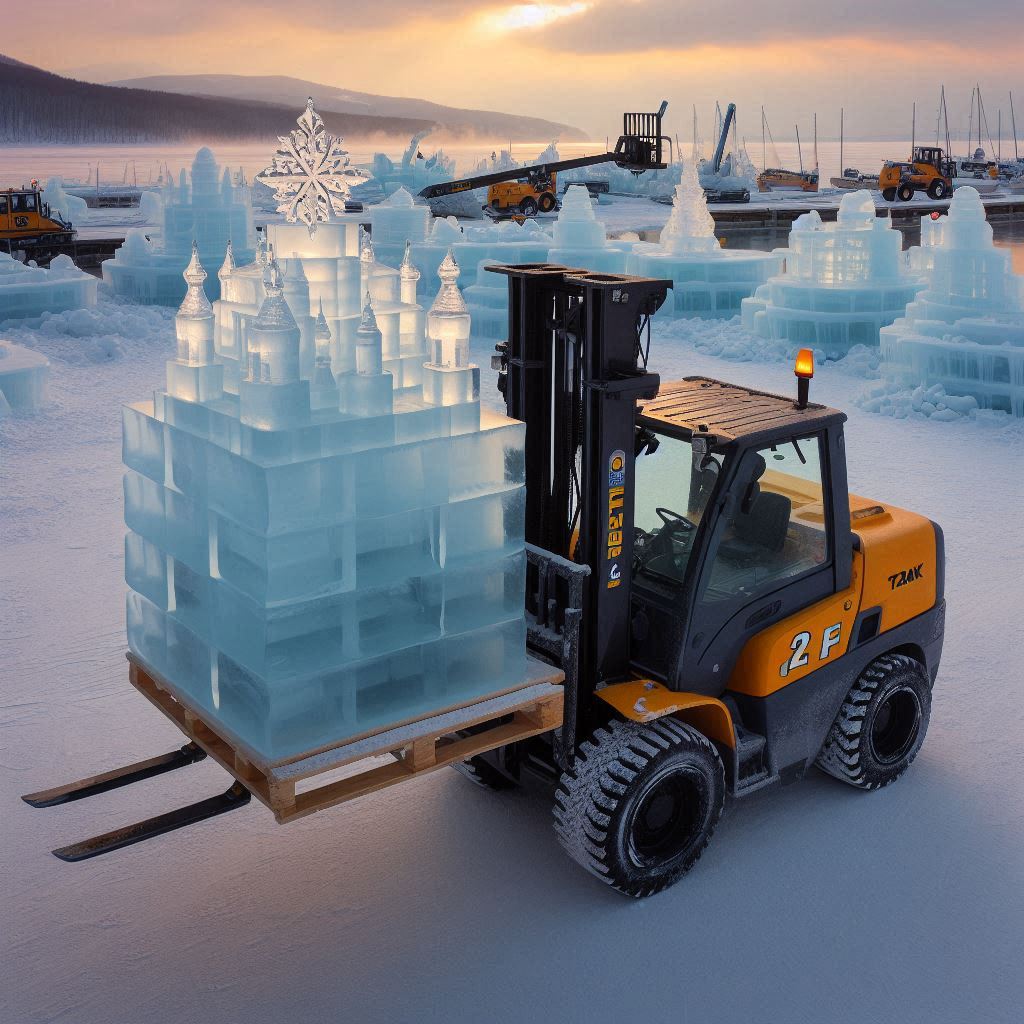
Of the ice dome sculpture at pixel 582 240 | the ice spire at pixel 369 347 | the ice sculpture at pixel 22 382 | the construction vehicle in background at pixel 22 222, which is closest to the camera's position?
the ice spire at pixel 369 347

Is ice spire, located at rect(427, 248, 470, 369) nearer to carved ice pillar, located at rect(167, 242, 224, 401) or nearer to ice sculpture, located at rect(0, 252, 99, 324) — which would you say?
carved ice pillar, located at rect(167, 242, 224, 401)

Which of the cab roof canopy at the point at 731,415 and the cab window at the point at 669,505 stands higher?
the cab roof canopy at the point at 731,415

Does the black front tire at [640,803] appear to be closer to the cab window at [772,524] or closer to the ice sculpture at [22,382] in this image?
the cab window at [772,524]

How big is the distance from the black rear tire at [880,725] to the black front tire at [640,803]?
0.88m

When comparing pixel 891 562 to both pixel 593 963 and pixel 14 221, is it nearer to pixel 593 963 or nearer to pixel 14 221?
pixel 593 963

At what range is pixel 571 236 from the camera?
2206 cm

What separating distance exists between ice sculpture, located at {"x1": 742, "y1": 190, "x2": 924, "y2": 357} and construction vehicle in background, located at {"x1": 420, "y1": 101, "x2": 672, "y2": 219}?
1752cm

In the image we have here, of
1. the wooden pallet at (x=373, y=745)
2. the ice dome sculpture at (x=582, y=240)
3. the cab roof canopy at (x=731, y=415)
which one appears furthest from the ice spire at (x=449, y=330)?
the ice dome sculpture at (x=582, y=240)

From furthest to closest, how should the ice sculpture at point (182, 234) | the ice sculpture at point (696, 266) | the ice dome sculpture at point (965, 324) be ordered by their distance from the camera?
the ice sculpture at point (182, 234)
the ice sculpture at point (696, 266)
the ice dome sculpture at point (965, 324)

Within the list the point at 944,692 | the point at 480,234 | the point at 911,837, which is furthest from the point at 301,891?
the point at 480,234

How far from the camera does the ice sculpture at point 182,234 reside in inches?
922

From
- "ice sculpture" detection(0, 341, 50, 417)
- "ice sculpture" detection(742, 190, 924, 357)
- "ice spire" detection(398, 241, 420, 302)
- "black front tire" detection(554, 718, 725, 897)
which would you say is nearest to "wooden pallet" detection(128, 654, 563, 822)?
"black front tire" detection(554, 718, 725, 897)

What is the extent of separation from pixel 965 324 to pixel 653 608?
1122cm

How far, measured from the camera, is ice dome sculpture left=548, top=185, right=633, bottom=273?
2186 centimetres
